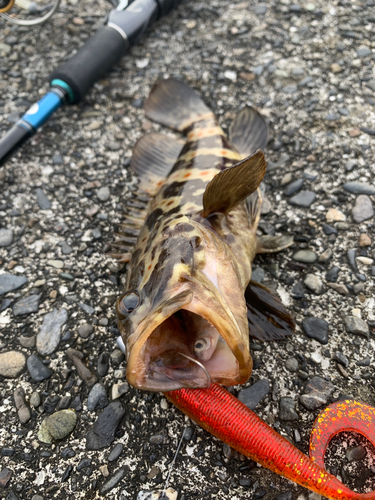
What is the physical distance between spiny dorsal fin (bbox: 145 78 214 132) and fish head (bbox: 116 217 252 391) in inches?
69.2

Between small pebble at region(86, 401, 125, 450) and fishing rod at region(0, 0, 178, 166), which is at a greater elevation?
fishing rod at region(0, 0, 178, 166)

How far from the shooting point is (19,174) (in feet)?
12.7

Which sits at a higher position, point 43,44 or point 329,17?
point 43,44

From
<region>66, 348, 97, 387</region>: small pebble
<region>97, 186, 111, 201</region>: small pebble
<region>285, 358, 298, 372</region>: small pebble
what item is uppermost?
<region>97, 186, 111, 201</region>: small pebble

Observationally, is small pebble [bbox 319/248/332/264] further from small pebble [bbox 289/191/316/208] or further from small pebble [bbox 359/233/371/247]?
small pebble [bbox 289/191/316/208]

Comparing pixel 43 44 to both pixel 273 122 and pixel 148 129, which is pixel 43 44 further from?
pixel 273 122

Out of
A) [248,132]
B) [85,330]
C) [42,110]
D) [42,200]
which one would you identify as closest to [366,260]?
[248,132]

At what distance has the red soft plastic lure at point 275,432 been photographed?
2008 mm

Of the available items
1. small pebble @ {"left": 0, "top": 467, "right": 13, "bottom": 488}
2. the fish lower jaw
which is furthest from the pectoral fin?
small pebble @ {"left": 0, "top": 467, "right": 13, "bottom": 488}

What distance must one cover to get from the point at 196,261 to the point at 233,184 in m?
0.55

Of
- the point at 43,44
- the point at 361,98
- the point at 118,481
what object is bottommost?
the point at 361,98

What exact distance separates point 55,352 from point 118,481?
94cm

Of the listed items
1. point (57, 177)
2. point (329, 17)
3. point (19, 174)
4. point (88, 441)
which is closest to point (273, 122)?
point (329, 17)

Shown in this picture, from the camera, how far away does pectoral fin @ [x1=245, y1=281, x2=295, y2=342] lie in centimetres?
264
